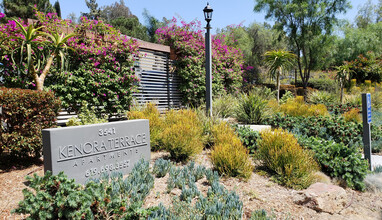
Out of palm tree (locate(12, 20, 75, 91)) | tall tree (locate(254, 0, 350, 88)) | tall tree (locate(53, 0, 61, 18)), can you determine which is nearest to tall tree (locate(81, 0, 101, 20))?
tall tree (locate(53, 0, 61, 18))

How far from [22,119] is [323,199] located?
4476mm

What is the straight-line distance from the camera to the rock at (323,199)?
9.46 ft

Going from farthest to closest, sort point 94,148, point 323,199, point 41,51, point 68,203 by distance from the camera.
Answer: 1. point 41,51
2. point 94,148
3. point 323,199
4. point 68,203

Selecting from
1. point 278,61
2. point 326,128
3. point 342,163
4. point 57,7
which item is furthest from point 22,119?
point 57,7

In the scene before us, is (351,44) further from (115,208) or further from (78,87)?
(115,208)

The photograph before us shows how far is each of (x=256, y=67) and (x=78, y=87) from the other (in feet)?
59.7

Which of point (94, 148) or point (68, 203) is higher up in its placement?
point (94, 148)

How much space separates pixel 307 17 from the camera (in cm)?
1691

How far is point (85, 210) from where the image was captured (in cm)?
196

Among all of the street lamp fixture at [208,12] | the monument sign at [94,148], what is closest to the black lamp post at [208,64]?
the street lamp fixture at [208,12]

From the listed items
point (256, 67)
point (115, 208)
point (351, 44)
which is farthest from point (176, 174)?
point (351, 44)

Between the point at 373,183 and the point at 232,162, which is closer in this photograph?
the point at 232,162

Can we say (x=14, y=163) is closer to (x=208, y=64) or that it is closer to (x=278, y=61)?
(x=208, y=64)

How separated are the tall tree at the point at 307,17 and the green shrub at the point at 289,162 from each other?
15248mm
